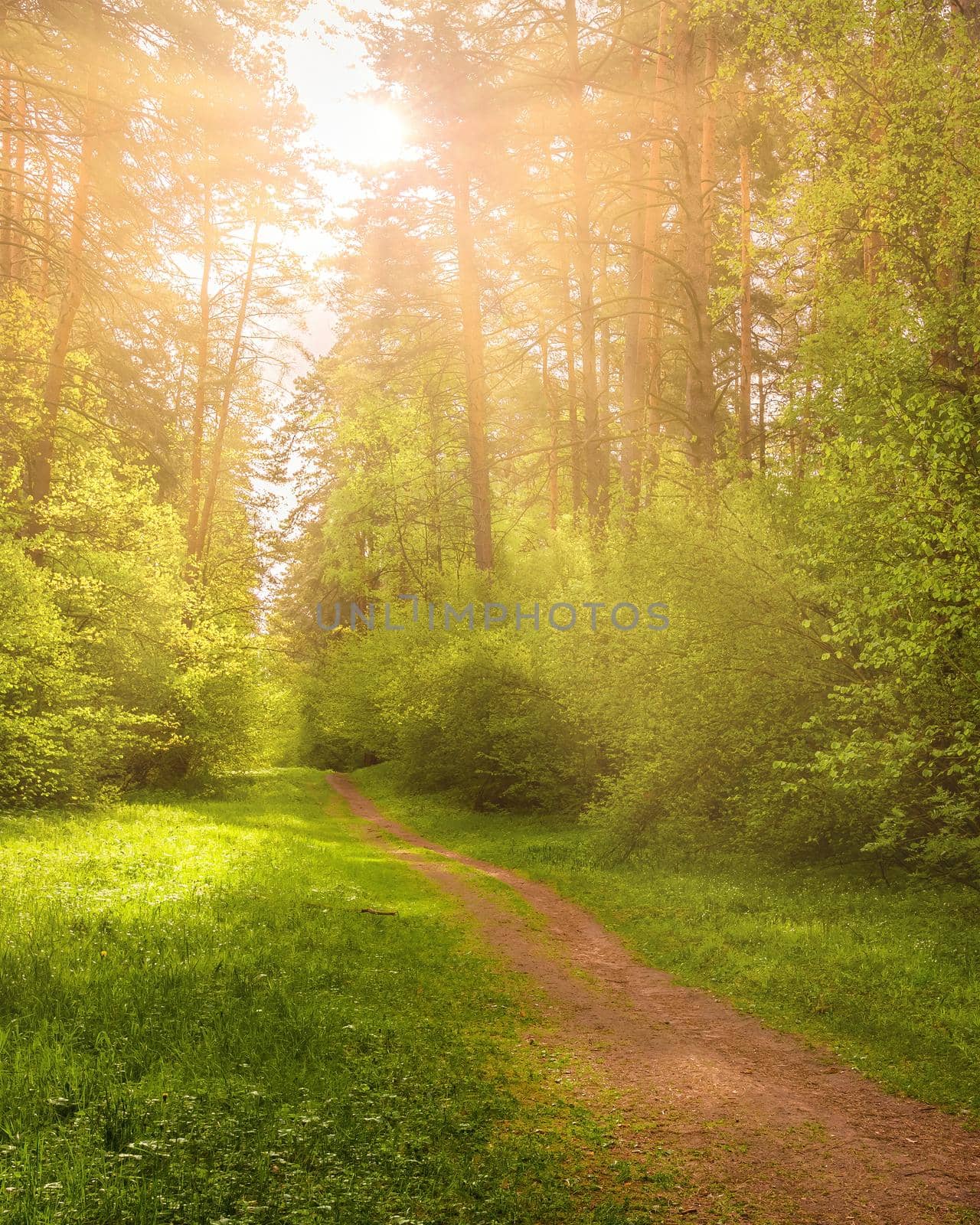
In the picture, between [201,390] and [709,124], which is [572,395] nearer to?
[709,124]

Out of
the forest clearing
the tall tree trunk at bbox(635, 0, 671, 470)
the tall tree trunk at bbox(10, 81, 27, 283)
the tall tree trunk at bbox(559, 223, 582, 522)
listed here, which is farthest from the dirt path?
the tall tree trunk at bbox(10, 81, 27, 283)

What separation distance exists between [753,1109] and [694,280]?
50.2 ft

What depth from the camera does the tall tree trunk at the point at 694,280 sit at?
16.7 metres

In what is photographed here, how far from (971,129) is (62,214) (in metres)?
16.8

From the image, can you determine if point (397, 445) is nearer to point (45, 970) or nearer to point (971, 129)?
point (971, 129)

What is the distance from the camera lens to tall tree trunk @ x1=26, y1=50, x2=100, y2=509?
16.6 m

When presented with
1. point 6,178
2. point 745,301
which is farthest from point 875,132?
point 6,178

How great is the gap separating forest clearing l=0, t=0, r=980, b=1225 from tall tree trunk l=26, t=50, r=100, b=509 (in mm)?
131

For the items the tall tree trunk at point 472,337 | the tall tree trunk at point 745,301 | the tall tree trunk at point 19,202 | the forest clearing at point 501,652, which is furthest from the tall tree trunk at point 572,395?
the tall tree trunk at point 19,202

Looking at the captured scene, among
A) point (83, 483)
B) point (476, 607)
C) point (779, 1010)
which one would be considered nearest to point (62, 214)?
point (83, 483)

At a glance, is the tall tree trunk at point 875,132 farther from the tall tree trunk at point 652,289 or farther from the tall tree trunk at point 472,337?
the tall tree trunk at point 472,337

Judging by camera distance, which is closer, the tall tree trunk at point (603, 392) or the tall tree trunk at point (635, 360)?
the tall tree trunk at point (635, 360)

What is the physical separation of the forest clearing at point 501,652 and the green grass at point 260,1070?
0.04 metres

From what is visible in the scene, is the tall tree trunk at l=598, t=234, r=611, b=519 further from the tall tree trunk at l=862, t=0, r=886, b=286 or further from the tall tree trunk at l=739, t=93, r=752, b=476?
the tall tree trunk at l=862, t=0, r=886, b=286
